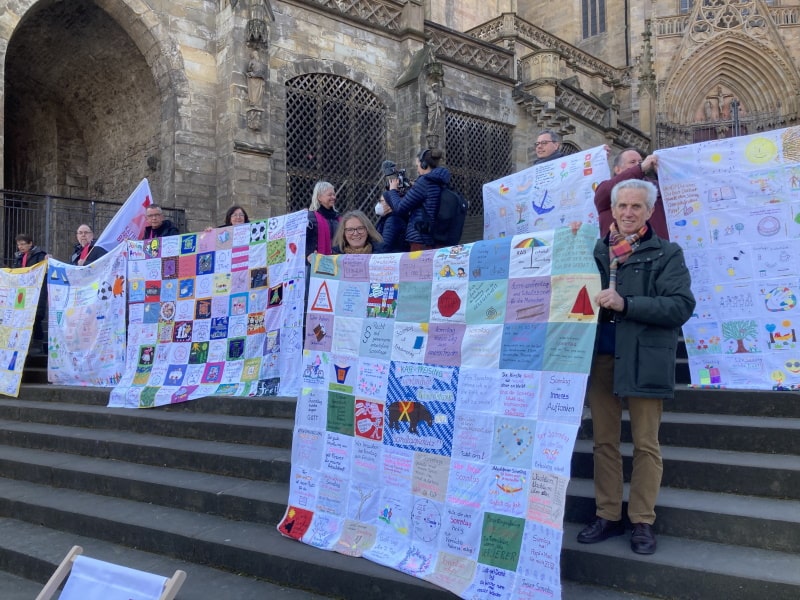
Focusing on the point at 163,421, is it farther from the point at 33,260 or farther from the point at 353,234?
the point at 33,260

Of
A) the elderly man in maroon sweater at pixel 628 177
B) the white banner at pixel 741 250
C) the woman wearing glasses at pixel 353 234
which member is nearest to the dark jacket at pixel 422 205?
the woman wearing glasses at pixel 353 234

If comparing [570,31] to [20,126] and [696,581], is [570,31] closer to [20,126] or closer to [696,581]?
[20,126]

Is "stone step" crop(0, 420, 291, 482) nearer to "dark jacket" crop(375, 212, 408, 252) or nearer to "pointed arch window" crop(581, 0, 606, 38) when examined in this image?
"dark jacket" crop(375, 212, 408, 252)

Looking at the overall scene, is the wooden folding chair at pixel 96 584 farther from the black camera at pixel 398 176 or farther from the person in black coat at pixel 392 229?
the black camera at pixel 398 176

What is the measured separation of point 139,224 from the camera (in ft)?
26.9

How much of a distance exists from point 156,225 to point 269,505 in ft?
14.9

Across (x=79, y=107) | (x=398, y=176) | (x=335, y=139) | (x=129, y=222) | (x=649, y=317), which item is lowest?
(x=649, y=317)

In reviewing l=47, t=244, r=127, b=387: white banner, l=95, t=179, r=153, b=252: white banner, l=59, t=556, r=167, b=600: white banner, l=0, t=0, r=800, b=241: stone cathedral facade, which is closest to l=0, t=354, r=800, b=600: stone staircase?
l=59, t=556, r=167, b=600: white banner

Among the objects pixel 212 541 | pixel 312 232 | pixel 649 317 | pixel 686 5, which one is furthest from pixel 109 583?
pixel 686 5

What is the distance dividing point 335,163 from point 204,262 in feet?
29.3

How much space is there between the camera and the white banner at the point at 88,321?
701cm

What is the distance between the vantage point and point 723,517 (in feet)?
10.9

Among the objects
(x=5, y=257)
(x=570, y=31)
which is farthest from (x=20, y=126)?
(x=570, y=31)

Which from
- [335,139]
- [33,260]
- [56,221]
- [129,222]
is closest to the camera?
[129,222]
